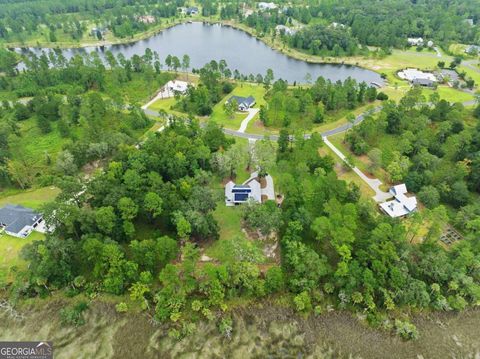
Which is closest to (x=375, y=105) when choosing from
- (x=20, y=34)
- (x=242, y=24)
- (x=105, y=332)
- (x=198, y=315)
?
(x=198, y=315)

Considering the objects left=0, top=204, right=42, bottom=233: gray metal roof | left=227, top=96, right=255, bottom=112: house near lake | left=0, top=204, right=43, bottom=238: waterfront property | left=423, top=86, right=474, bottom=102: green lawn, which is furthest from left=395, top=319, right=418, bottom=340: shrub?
left=423, top=86, right=474, bottom=102: green lawn

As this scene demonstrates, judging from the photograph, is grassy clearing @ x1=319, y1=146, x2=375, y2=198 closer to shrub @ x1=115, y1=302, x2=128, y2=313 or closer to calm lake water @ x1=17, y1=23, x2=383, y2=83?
shrub @ x1=115, y1=302, x2=128, y2=313

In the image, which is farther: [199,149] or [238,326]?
[199,149]

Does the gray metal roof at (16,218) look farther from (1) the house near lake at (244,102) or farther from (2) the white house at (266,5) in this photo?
(2) the white house at (266,5)

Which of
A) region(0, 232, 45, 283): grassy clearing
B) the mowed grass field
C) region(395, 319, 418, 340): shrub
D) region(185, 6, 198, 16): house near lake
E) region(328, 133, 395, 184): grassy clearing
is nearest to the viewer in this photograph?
region(395, 319, 418, 340): shrub

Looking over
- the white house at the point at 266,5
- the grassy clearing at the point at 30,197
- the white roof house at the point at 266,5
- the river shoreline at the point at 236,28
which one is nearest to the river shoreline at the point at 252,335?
the grassy clearing at the point at 30,197

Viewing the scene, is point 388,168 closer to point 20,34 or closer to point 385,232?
point 385,232
